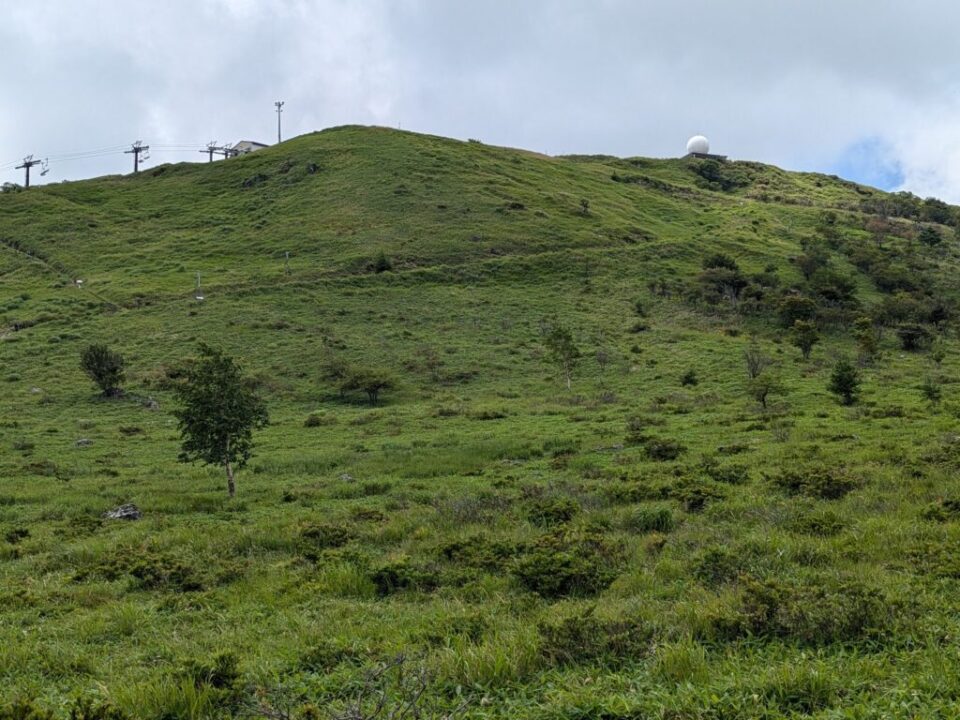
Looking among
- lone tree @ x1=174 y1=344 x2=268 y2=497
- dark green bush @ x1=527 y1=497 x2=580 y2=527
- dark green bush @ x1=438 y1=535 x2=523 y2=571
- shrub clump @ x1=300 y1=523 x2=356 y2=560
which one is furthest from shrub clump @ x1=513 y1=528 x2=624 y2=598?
lone tree @ x1=174 y1=344 x2=268 y2=497

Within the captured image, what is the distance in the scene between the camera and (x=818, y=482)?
46.0 ft

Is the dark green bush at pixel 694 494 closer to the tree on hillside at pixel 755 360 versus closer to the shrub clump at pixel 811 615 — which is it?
the shrub clump at pixel 811 615

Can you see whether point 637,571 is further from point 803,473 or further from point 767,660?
point 803,473

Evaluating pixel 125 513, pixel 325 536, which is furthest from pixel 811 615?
pixel 125 513

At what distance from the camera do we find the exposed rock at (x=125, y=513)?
17.3 metres

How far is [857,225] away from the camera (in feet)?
324

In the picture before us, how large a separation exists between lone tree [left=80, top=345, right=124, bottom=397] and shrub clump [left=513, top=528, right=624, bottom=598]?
37.6 m

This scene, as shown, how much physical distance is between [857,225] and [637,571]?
107m

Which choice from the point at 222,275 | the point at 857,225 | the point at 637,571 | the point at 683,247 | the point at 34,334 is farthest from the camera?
the point at 857,225

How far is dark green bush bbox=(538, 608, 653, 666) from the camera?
6801mm

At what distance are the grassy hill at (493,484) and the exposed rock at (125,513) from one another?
2.01 ft

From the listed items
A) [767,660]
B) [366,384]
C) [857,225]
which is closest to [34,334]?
[366,384]

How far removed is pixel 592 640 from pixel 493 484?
1165 centimetres

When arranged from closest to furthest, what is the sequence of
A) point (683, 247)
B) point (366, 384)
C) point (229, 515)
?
point (229, 515) → point (366, 384) → point (683, 247)
